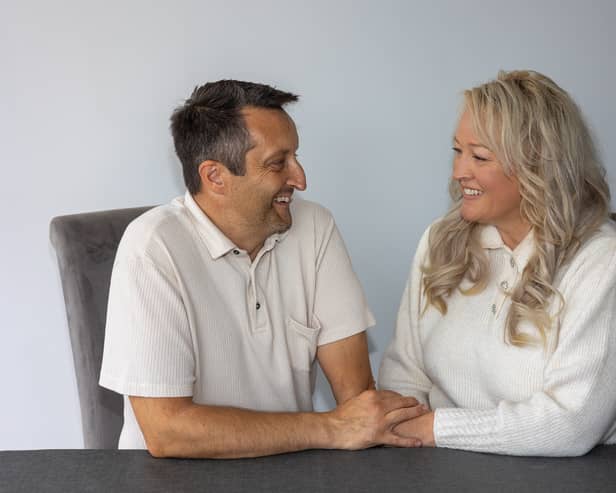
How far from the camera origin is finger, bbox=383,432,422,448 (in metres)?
1.84

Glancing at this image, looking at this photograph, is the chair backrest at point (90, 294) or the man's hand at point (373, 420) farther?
the chair backrest at point (90, 294)

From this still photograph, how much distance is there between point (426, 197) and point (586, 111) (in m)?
0.55

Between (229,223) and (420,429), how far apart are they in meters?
0.62

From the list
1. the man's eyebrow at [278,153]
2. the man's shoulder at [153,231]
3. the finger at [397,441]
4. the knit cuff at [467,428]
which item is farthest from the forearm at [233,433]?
the man's eyebrow at [278,153]

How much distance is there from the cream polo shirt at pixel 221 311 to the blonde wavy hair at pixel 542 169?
0.44 m

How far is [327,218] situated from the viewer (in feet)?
7.30

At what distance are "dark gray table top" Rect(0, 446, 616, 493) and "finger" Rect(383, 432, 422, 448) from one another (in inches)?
6.5

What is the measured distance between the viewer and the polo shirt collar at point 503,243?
2064 millimetres

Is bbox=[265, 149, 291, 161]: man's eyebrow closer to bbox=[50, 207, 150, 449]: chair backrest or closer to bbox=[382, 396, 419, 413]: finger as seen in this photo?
bbox=[50, 207, 150, 449]: chair backrest

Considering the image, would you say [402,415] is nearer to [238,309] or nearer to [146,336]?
[238,309]

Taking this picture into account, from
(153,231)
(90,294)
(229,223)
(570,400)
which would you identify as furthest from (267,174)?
(570,400)

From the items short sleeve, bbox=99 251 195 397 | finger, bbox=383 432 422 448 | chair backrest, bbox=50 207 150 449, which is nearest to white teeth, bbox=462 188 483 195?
finger, bbox=383 432 422 448

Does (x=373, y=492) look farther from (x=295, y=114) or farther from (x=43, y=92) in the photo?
(x=43, y=92)

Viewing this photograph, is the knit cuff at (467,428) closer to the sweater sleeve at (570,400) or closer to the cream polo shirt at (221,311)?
the sweater sleeve at (570,400)
